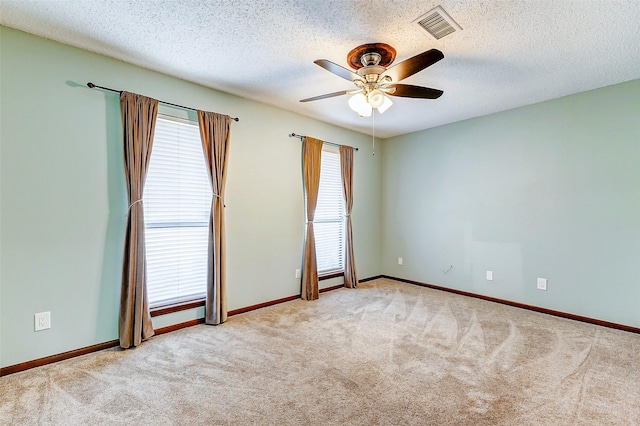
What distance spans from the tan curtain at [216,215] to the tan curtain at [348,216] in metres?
2.07

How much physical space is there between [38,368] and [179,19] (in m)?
2.84

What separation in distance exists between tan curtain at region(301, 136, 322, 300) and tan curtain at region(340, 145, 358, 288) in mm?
A: 646

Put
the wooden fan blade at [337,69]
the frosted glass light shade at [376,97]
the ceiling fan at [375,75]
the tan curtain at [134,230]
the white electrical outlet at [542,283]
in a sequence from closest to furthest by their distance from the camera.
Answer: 1. the wooden fan blade at [337,69]
2. the ceiling fan at [375,75]
3. the frosted glass light shade at [376,97]
4. the tan curtain at [134,230]
5. the white electrical outlet at [542,283]

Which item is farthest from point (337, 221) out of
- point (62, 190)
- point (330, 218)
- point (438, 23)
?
point (62, 190)

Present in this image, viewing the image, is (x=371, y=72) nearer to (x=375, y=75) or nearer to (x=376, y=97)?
(x=375, y=75)

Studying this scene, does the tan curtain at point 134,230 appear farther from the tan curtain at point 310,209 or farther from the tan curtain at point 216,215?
the tan curtain at point 310,209

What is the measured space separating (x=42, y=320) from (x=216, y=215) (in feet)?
5.33

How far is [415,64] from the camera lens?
2.15 metres

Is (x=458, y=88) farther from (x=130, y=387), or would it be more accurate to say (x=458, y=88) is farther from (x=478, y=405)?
(x=130, y=387)

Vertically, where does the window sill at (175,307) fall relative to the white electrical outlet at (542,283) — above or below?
below

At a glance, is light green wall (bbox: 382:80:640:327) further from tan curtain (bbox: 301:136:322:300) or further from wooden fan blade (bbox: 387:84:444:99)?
wooden fan blade (bbox: 387:84:444:99)

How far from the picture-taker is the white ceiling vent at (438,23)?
2.05 meters

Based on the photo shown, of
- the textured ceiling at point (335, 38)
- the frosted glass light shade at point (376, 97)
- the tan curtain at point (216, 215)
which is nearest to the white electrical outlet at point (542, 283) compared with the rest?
the textured ceiling at point (335, 38)

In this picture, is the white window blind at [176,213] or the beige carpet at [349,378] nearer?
the beige carpet at [349,378]
